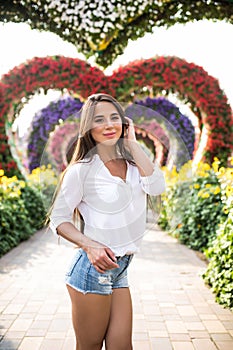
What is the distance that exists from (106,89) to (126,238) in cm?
585

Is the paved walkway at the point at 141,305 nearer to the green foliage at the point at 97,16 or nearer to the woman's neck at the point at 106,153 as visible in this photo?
the woman's neck at the point at 106,153

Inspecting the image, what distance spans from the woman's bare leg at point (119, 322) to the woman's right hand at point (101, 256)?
0.80 ft

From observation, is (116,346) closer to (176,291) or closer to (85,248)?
(85,248)

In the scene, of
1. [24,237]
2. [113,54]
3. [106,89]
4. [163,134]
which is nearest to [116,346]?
[163,134]

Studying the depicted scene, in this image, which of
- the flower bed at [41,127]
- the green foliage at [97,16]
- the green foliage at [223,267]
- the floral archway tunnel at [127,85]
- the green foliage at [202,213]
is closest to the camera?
the green foliage at [223,267]

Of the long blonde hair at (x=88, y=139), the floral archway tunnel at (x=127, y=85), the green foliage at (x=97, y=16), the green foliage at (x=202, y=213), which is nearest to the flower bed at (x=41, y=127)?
the green foliage at (x=97, y=16)

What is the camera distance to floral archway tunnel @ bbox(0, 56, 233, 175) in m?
7.27

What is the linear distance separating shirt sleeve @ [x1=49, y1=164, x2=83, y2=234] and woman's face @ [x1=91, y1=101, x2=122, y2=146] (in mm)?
137

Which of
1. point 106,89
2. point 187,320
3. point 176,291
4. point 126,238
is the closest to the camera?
point 126,238

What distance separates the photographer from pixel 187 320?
10.7 feet

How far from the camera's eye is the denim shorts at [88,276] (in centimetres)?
168

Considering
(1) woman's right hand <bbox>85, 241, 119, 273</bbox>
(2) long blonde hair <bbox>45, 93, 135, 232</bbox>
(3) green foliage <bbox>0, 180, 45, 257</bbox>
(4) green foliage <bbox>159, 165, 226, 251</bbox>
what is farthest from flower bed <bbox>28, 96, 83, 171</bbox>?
(1) woman's right hand <bbox>85, 241, 119, 273</bbox>

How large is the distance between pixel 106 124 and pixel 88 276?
1.85 feet

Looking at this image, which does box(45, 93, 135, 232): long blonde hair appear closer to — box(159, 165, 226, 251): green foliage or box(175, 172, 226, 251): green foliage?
box(159, 165, 226, 251): green foliage
